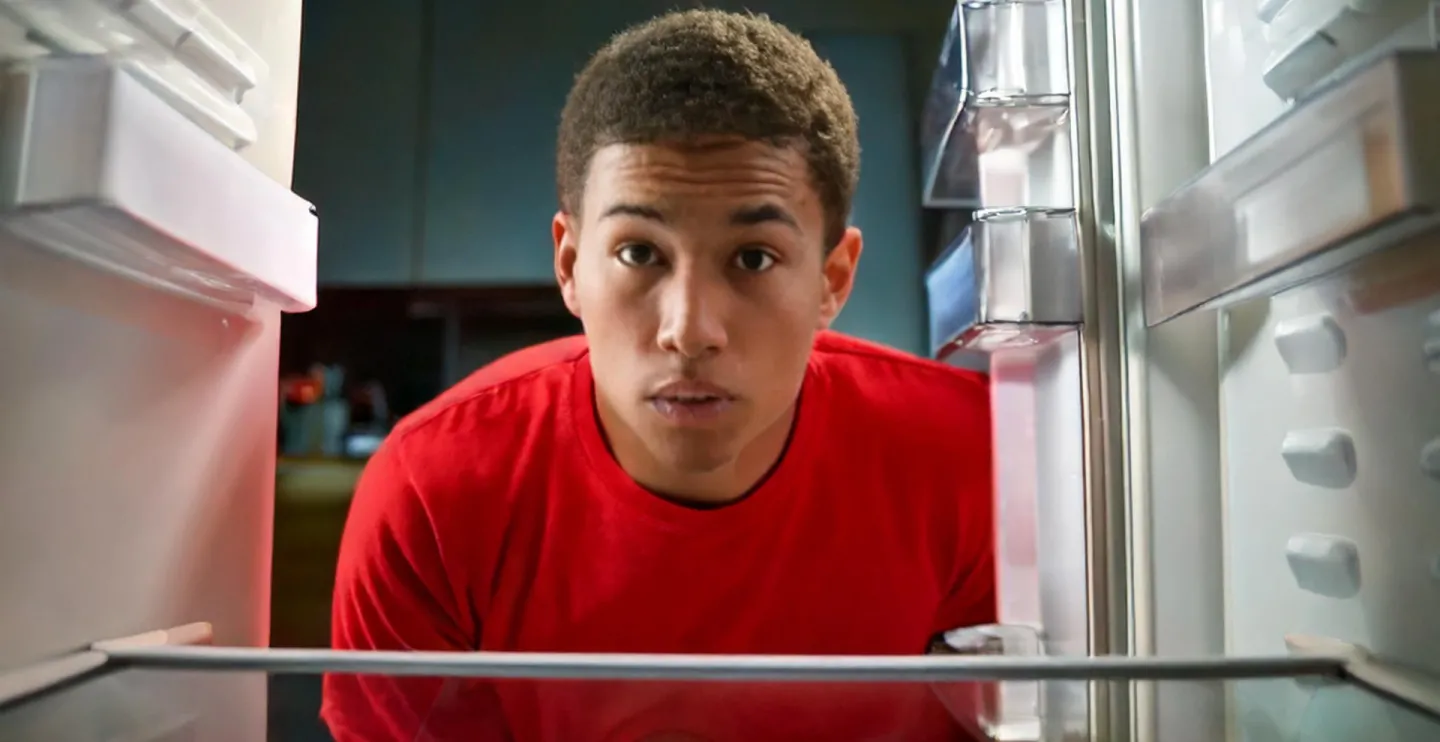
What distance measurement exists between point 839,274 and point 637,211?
19 cm

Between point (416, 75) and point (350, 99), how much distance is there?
70mm

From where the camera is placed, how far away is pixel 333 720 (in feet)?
2.13

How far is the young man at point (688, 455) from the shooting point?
2.29ft

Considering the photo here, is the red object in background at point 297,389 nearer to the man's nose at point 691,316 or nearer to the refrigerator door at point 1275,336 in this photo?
the man's nose at point 691,316

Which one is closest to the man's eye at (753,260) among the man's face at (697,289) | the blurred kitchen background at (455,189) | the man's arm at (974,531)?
the man's face at (697,289)

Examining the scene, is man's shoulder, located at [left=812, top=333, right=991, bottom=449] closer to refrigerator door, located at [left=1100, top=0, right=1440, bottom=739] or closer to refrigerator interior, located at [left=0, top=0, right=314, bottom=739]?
refrigerator door, located at [left=1100, top=0, right=1440, bottom=739]

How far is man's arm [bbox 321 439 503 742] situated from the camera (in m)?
0.72

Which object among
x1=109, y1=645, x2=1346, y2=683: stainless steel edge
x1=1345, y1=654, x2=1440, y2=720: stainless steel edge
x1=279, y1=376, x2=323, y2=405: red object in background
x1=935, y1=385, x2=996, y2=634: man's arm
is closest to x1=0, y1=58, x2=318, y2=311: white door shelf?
x1=279, y1=376, x2=323, y2=405: red object in background

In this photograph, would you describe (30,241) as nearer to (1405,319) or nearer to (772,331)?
(772,331)

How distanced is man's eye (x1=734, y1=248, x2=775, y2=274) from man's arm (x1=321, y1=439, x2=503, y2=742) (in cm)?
32

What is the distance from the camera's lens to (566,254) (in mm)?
785

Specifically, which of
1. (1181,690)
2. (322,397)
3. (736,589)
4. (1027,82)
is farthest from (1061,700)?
(322,397)

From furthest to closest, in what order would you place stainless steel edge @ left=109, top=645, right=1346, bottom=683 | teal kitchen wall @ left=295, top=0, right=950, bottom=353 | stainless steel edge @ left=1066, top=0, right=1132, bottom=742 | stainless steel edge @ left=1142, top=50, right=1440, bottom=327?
teal kitchen wall @ left=295, top=0, right=950, bottom=353, stainless steel edge @ left=1066, top=0, right=1132, bottom=742, stainless steel edge @ left=109, top=645, right=1346, bottom=683, stainless steel edge @ left=1142, top=50, right=1440, bottom=327

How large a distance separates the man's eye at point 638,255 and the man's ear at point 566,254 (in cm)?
7
